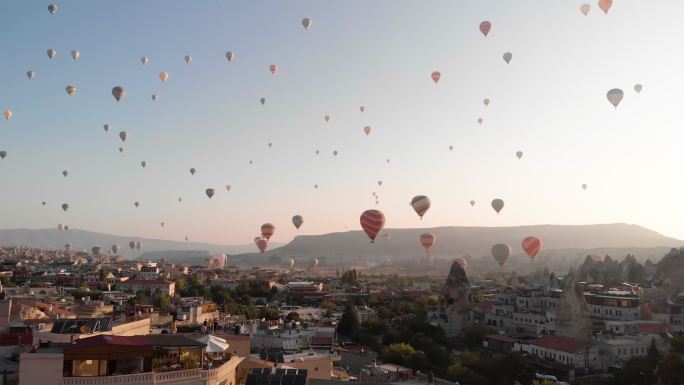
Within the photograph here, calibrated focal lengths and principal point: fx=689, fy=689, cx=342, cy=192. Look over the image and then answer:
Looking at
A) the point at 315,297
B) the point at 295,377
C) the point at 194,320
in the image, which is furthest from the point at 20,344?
the point at 315,297

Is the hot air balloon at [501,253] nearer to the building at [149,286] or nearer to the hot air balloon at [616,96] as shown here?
the hot air balloon at [616,96]

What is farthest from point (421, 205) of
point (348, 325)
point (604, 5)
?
point (604, 5)

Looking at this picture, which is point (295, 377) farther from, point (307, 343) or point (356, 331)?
Answer: point (356, 331)

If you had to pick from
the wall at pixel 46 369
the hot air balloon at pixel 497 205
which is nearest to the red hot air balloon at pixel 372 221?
the hot air balloon at pixel 497 205

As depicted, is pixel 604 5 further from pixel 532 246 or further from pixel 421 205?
pixel 532 246

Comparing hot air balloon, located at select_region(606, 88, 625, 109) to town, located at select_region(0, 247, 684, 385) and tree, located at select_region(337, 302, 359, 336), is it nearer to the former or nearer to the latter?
town, located at select_region(0, 247, 684, 385)
